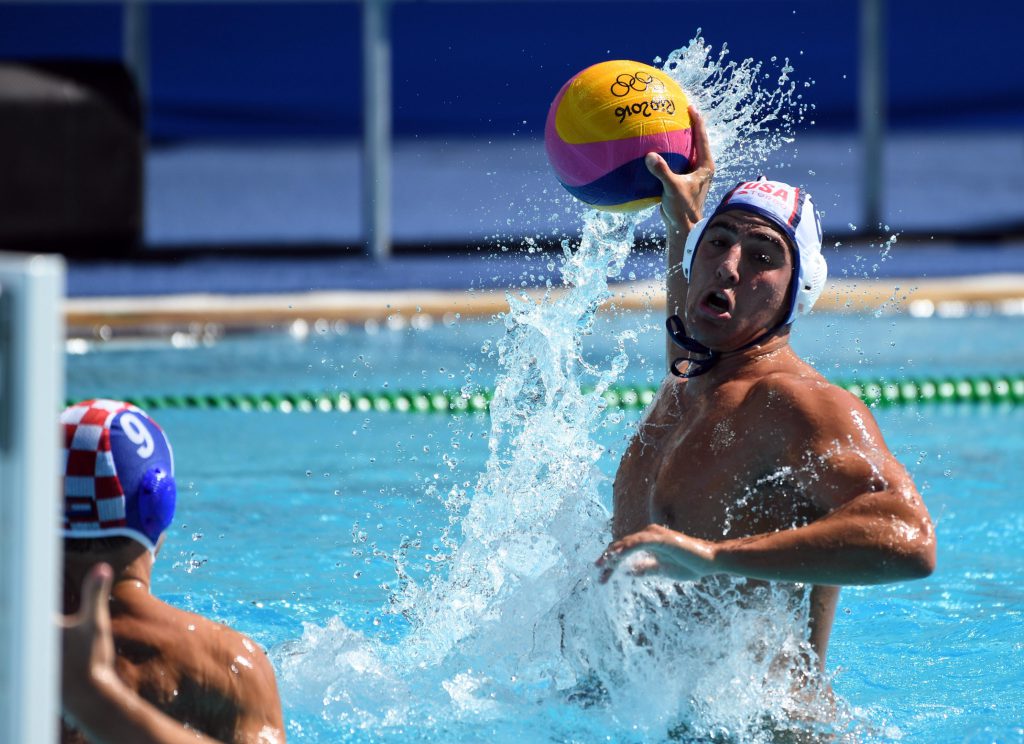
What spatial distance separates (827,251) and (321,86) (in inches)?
267

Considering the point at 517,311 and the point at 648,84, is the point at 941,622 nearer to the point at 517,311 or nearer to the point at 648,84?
the point at 517,311

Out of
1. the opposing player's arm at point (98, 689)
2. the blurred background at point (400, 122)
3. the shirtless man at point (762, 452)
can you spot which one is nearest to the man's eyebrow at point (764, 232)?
the shirtless man at point (762, 452)

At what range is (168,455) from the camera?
1.92 m

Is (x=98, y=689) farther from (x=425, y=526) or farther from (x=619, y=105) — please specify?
(x=425, y=526)

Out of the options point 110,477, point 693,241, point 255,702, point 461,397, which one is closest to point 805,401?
point 693,241

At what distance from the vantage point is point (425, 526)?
4172 millimetres

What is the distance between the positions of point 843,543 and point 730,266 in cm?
53

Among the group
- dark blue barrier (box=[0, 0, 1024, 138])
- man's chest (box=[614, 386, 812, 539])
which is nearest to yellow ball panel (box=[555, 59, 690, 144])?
man's chest (box=[614, 386, 812, 539])

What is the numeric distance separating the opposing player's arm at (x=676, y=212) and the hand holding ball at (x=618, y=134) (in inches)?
1.3

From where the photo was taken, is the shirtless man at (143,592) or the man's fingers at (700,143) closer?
the shirtless man at (143,592)

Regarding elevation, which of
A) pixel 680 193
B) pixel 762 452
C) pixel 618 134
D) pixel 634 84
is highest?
pixel 634 84

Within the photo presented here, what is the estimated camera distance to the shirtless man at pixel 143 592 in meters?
1.82

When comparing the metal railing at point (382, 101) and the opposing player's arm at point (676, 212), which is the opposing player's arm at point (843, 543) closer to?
the opposing player's arm at point (676, 212)

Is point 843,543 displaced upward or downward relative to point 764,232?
downward
